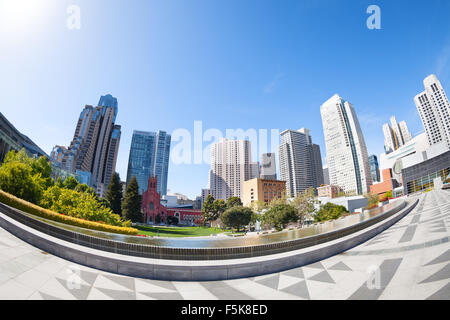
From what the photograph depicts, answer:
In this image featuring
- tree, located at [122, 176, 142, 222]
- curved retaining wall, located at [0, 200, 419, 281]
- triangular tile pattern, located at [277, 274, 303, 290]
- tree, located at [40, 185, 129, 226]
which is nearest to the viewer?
triangular tile pattern, located at [277, 274, 303, 290]

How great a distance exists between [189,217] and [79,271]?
227 ft

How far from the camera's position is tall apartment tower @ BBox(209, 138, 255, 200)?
155000 millimetres

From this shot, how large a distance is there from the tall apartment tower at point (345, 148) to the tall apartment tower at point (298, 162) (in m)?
16.9

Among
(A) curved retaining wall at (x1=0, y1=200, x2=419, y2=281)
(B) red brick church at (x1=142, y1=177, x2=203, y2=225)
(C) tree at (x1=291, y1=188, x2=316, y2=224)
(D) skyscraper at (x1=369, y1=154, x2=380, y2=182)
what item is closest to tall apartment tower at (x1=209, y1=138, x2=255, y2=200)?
(B) red brick church at (x1=142, y1=177, x2=203, y2=225)

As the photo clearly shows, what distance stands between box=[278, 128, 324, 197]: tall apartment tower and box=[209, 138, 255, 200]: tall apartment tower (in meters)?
28.5

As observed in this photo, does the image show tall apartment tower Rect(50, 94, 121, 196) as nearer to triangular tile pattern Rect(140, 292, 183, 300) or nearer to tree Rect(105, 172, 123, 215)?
tree Rect(105, 172, 123, 215)

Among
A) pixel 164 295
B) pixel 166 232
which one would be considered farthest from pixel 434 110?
pixel 164 295

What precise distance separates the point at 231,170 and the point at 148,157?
66069 mm

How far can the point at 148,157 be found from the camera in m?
144

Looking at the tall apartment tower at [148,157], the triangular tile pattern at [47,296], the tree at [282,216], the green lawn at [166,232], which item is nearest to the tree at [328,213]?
the tree at [282,216]

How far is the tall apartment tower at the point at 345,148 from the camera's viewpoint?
422 ft

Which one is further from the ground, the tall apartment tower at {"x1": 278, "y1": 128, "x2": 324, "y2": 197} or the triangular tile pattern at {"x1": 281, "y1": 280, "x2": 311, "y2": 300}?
the tall apartment tower at {"x1": 278, "y1": 128, "x2": 324, "y2": 197}

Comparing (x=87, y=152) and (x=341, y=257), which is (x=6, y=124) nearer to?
(x=341, y=257)

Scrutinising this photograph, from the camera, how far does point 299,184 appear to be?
15250cm
